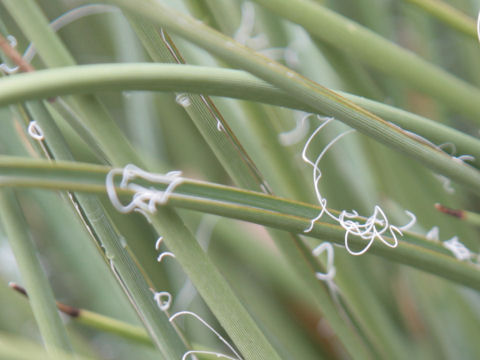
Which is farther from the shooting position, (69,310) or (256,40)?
(256,40)

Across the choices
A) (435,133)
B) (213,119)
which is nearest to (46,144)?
(213,119)

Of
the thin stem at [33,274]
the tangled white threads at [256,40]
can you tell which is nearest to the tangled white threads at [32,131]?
the thin stem at [33,274]

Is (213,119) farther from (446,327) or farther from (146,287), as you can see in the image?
(446,327)

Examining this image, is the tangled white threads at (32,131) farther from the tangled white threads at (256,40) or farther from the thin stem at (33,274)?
the tangled white threads at (256,40)

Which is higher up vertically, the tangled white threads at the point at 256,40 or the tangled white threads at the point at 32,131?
the tangled white threads at the point at 256,40

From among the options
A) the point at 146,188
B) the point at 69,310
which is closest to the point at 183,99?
the point at 146,188

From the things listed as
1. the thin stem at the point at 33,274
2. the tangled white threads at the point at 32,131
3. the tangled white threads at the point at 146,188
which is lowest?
the tangled white threads at the point at 146,188

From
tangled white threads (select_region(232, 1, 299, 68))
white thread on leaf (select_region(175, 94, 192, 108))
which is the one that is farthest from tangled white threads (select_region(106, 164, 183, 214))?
tangled white threads (select_region(232, 1, 299, 68))

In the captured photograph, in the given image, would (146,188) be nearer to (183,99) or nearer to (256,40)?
(183,99)
